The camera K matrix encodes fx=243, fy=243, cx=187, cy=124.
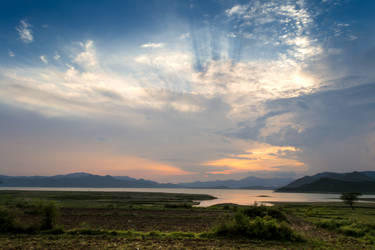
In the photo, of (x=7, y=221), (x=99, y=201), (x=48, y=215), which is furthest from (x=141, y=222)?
(x=99, y=201)

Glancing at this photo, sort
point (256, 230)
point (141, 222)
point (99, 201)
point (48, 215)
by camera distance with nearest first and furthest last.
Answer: point (256, 230) < point (48, 215) < point (141, 222) < point (99, 201)

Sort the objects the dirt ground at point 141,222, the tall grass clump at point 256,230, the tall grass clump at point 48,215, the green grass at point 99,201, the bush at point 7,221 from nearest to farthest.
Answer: the tall grass clump at point 256,230
the bush at point 7,221
the tall grass clump at point 48,215
the dirt ground at point 141,222
the green grass at point 99,201

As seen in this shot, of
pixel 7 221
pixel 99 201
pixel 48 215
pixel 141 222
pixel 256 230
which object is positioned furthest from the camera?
pixel 99 201

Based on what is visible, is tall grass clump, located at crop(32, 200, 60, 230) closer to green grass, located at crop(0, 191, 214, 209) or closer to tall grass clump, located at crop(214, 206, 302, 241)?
tall grass clump, located at crop(214, 206, 302, 241)

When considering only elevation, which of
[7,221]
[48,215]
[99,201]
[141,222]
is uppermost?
[48,215]

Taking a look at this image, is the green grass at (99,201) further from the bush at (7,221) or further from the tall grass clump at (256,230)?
the tall grass clump at (256,230)

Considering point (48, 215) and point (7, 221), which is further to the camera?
point (48, 215)

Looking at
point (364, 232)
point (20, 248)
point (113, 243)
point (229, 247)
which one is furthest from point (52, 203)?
point (364, 232)

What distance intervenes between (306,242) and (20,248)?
1953cm

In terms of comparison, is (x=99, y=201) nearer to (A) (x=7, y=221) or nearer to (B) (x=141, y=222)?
(B) (x=141, y=222)

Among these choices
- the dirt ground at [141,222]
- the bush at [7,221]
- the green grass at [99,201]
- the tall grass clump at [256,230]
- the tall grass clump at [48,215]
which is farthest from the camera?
the green grass at [99,201]

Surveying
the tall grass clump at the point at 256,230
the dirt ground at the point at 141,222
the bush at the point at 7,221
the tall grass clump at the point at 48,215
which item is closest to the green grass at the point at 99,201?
the dirt ground at the point at 141,222

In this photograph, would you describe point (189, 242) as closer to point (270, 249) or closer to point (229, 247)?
point (229, 247)

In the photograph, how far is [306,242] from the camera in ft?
60.6
